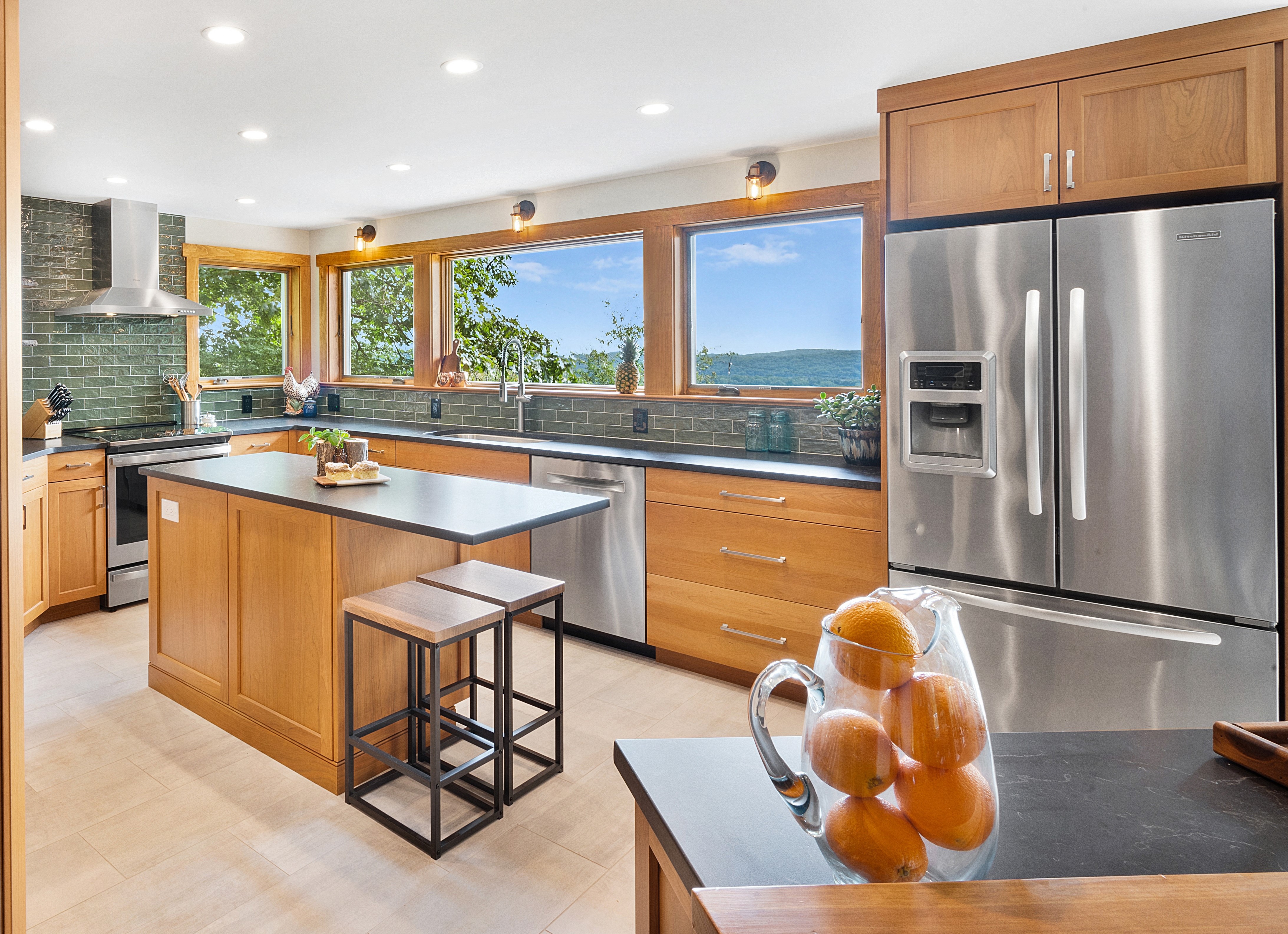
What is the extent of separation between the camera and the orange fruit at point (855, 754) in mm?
554

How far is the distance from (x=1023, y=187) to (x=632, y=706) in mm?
2387

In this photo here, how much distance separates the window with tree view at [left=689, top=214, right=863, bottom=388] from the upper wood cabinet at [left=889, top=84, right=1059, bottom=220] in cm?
79

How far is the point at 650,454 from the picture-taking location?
3705 millimetres

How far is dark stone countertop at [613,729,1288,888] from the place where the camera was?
2.16 ft

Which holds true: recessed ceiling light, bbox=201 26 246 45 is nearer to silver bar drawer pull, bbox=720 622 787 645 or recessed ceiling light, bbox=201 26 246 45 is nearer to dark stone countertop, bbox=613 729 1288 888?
dark stone countertop, bbox=613 729 1288 888

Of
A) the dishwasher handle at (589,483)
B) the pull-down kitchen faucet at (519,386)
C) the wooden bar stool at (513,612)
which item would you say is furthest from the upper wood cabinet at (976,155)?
the pull-down kitchen faucet at (519,386)

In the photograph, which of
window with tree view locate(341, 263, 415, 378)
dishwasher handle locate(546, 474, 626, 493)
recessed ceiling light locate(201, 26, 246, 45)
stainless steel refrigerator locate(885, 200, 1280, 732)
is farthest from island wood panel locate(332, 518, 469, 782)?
window with tree view locate(341, 263, 415, 378)

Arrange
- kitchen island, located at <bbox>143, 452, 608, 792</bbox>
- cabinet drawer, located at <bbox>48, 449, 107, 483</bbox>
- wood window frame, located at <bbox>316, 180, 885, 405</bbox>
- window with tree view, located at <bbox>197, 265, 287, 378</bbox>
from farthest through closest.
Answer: window with tree view, located at <bbox>197, 265, 287, 378</bbox> < cabinet drawer, located at <bbox>48, 449, 107, 483</bbox> < wood window frame, located at <bbox>316, 180, 885, 405</bbox> < kitchen island, located at <bbox>143, 452, 608, 792</bbox>

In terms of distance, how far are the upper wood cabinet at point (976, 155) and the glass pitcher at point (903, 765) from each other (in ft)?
7.86

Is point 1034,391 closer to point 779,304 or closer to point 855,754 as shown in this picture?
point 779,304

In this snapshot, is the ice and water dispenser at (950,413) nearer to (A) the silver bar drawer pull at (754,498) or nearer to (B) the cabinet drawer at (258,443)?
(A) the silver bar drawer pull at (754,498)

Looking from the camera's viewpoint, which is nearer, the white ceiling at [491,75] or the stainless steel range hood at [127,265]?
the white ceiling at [491,75]

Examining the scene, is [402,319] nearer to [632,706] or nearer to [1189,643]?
[632,706]

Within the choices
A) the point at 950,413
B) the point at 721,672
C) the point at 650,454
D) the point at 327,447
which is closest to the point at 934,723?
the point at 950,413
